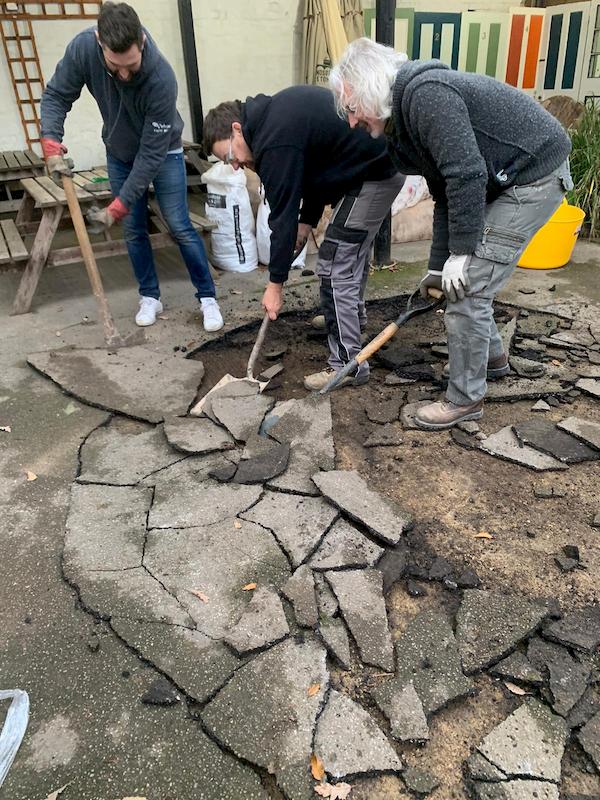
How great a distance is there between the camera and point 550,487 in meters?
2.64

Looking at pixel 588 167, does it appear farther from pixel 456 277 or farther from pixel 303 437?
pixel 303 437

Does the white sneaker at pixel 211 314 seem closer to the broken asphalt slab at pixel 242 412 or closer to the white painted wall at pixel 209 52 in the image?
the broken asphalt slab at pixel 242 412

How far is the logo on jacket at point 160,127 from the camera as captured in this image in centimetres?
354

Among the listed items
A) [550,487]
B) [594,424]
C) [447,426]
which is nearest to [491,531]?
[550,487]

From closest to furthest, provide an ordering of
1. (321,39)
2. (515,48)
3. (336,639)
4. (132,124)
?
(336,639) < (132,124) < (321,39) < (515,48)

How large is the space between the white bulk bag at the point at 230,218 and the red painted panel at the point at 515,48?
14.6ft

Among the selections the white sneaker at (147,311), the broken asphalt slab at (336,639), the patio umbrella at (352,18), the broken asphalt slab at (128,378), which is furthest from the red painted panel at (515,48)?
the broken asphalt slab at (336,639)

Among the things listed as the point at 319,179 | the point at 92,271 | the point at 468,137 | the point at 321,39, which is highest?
the point at 321,39

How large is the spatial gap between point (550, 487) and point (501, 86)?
1.74m

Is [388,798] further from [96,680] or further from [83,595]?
[83,595]

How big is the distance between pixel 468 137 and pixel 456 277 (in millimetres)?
598

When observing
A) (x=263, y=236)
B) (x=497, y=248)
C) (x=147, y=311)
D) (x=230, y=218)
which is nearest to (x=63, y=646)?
(x=497, y=248)

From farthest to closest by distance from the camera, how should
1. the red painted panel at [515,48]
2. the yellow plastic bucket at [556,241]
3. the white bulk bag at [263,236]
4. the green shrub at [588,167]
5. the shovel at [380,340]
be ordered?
the red painted panel at [515,48]
the green shrub at [588,167]
the white bulk bag at [263,236]
the yellow plastic bucket at [556,241]
the shovel at [380,340]

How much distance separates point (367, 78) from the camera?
7.50 feet
